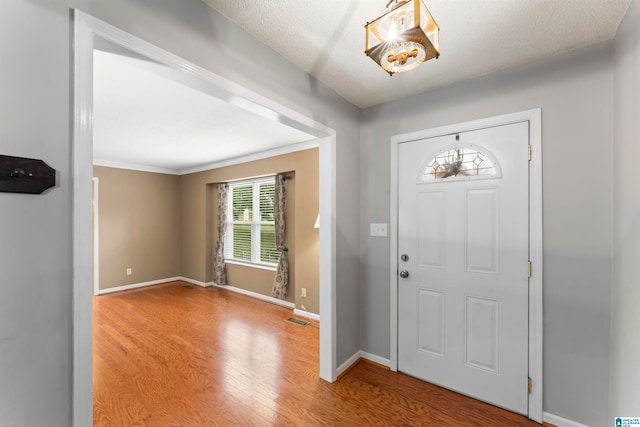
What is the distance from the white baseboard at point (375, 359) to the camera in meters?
2.56

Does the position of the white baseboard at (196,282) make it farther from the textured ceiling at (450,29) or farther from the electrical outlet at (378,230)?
the textured ceiling at (450,29)

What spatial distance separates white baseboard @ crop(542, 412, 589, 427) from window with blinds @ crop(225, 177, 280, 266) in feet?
12.0

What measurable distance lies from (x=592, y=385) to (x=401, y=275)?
1.33 meters

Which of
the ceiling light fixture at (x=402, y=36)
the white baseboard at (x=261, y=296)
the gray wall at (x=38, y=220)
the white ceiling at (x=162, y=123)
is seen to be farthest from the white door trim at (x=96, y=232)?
the ceiling light fixture at (x=402, y=36)

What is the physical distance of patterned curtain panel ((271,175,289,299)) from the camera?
14.4 feet

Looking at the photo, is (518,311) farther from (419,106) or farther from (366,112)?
(366,112)

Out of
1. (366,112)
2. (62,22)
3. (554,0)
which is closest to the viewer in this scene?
(62,22)

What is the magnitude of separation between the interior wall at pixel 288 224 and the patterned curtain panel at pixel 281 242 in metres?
0.08

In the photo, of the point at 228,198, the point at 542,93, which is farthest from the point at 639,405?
the point at 228,198

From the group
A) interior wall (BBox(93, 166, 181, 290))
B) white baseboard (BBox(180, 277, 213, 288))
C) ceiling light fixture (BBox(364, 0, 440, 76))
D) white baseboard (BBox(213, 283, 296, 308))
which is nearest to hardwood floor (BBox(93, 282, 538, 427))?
white baseboard (BBox(213, 283, 296, 308))

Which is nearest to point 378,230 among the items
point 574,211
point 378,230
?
point 378,230

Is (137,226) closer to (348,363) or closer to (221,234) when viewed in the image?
(221,234)

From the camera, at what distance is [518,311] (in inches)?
77.9

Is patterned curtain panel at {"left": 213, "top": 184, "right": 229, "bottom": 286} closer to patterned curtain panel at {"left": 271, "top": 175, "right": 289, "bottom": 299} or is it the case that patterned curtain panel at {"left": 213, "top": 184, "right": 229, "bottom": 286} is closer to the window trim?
the window trim
